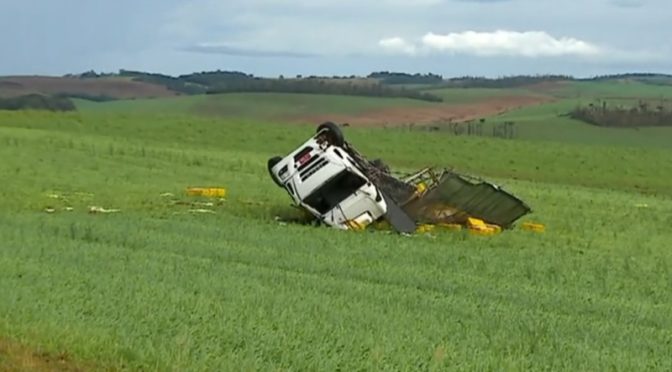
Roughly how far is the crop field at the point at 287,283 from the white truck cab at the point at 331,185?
2.45 ft

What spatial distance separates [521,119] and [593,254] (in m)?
65.0

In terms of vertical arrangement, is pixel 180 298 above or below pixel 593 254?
above

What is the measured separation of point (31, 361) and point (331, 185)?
15.8 meters

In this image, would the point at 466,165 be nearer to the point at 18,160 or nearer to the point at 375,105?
the point at 18,160

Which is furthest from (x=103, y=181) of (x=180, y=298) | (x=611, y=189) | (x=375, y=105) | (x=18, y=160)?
(x=375, y=105)

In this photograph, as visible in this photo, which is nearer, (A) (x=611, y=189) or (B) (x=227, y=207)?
(B) (x=227, y=207)

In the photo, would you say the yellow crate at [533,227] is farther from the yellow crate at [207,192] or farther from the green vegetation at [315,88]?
the green vegetation at [315,88]

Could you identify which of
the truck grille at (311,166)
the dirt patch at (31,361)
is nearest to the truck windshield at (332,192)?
the truck grille at (311,166)

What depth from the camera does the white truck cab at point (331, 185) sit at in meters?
22.8

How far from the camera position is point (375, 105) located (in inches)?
3563

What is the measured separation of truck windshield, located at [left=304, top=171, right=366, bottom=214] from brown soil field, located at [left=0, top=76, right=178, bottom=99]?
243 ft

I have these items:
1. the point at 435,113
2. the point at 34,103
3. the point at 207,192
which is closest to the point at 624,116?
the point at 435,113

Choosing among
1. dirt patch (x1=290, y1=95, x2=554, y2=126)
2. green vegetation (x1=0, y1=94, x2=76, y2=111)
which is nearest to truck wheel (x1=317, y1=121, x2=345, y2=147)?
green vegetation (x1=0, y1=94, x2=76, y2=111)

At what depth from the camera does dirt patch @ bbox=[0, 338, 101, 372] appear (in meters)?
7.75
